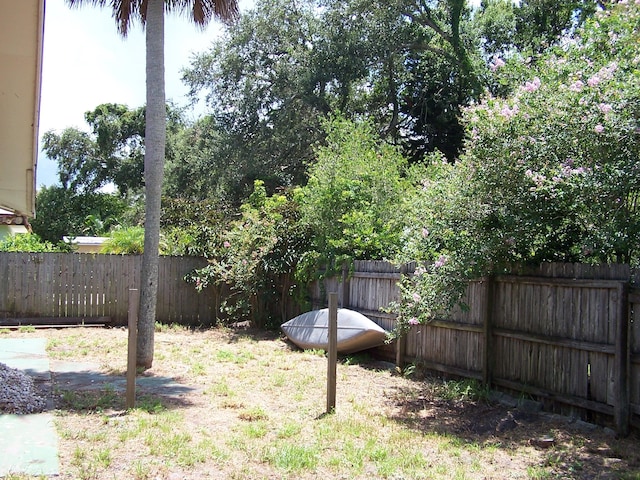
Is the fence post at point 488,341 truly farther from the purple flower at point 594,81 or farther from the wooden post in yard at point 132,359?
the wooden post in yard at point 132,359

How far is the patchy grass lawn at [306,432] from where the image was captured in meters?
5.16

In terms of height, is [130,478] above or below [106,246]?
below

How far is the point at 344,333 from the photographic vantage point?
35.0 feet

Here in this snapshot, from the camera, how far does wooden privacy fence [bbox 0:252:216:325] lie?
1457 cm

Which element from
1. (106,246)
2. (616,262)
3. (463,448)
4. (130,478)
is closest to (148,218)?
(130,478)

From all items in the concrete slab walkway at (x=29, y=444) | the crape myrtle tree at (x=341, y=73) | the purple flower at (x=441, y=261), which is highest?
the crape myrtle tree at (x=341, y=73)

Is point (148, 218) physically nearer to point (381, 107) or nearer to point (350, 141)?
point (350, 141)

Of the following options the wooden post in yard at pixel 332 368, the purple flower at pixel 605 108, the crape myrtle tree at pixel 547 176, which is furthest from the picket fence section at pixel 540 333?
the wooden post in yard at pixel 332 368

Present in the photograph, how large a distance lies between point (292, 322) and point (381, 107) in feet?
49.3

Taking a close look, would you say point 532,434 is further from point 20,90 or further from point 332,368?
point 20,90

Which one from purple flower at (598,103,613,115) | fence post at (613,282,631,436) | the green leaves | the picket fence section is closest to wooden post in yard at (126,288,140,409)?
the picket fence section

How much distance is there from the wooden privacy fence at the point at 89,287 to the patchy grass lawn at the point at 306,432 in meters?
5.69

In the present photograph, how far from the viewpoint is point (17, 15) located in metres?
3.42

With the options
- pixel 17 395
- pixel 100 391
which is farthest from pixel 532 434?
pixel 17 395
